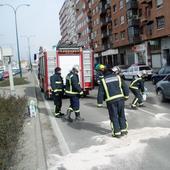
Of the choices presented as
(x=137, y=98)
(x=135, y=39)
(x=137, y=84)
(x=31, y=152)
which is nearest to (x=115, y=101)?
(x=31, y=152)

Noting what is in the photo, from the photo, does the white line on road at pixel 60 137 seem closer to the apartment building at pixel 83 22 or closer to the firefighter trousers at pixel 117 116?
the firefighter trousers at pixel 117 116

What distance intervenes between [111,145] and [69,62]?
11.7 metres

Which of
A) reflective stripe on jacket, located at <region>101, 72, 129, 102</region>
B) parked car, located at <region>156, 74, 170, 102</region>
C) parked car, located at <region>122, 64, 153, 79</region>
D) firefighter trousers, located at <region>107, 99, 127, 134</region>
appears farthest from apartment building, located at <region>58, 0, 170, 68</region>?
firefighter trousers, located at <region>107, 99, 127, 134</region>

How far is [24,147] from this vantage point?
7.37 metres

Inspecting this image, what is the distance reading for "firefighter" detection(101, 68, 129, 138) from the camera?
25.9 feet

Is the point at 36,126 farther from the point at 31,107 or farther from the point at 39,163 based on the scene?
the point at 39,163

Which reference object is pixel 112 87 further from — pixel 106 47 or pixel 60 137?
pixel 106 47

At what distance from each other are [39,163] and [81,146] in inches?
56.8

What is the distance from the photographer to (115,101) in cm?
792

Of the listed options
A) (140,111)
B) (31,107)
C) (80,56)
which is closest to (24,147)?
(31,107)

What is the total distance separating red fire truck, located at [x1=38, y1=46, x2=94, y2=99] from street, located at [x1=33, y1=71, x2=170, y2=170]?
7449mm

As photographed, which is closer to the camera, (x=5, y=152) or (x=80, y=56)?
(x=5, y=152)

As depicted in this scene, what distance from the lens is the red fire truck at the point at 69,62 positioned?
718 inches

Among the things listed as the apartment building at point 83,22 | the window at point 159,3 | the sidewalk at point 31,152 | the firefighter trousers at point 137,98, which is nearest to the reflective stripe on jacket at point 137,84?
the firefighter trousers at point 137,98
